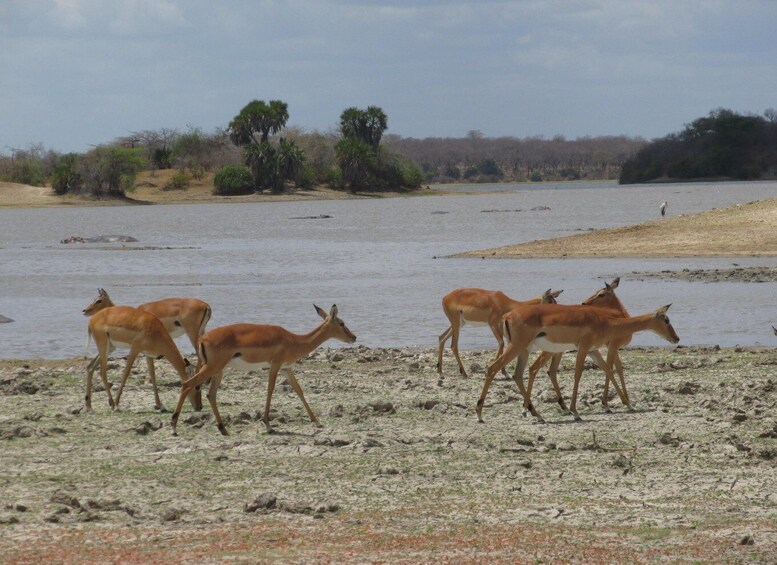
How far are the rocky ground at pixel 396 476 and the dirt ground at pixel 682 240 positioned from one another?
796 inches

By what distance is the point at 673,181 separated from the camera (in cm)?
13462

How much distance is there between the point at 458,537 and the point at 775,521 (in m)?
1.94

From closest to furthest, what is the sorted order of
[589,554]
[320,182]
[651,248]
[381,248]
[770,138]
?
[589,554] < [651,248] < [381,248] < [320,182] < [770,138]

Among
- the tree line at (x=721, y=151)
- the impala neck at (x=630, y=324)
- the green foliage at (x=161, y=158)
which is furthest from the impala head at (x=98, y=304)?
the tree line at (x=721, y=151)

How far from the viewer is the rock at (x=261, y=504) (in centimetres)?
802

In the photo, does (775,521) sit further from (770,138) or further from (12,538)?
(770,138)

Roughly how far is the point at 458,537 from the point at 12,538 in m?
2.58

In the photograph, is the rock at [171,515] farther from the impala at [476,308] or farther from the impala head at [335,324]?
the impala at [476,308]

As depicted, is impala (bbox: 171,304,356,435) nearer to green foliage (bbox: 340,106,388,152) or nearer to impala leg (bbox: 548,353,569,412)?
impala leg (bbox: 548,353,569,412)

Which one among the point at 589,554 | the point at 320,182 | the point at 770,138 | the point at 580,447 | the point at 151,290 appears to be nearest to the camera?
the point at 589,554

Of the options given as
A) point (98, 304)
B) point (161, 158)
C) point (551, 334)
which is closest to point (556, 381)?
point (551, 334)

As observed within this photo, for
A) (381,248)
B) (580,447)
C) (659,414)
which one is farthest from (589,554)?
(381,248)

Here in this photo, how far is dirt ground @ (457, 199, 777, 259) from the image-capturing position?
1318 inches

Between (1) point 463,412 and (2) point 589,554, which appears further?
(1) point 463,412
